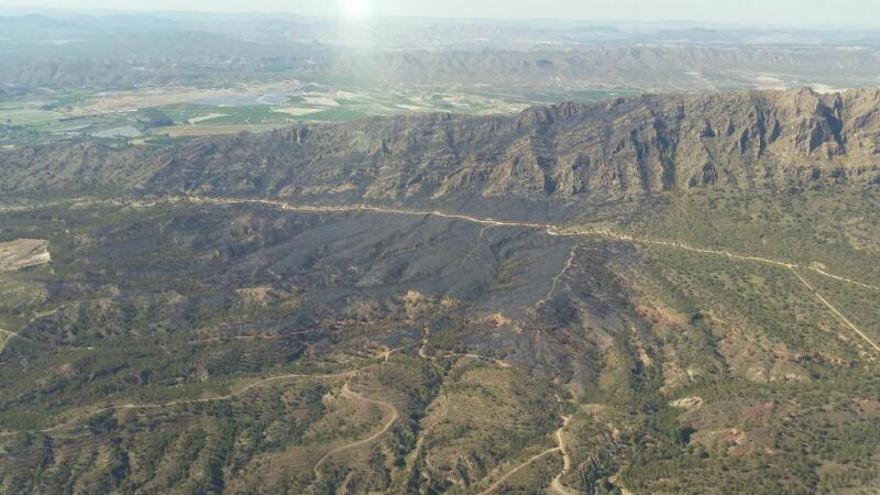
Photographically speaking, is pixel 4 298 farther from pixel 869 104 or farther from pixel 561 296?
pixel 869 104

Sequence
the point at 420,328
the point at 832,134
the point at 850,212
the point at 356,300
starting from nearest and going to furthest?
1. the point at 420,328
2. the point at 356,300
3. the point at 850,212
4. the point at 832,134

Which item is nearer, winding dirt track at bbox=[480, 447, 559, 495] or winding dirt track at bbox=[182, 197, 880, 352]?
winding dirt track at bbox=[480, 447, 559, 495]

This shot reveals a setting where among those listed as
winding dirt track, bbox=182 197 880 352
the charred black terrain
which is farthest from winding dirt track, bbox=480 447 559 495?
→ winding dirt track, bbox=182 197 880 352

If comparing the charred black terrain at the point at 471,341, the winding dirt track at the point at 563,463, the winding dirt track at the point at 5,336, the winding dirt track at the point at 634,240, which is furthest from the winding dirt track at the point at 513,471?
the winding dirt track at the point at 5,336

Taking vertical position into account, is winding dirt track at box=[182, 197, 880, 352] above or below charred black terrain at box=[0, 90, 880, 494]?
above

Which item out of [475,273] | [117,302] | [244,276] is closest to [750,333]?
[475,273]

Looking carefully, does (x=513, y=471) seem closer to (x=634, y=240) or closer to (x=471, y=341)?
(x=471, y=341)

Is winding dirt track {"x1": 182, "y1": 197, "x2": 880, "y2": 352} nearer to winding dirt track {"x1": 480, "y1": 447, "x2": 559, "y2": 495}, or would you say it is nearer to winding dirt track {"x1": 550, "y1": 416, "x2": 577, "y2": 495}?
winding dirt track {"x1": 550, "y1": 416, "x2": 577, "y2": 495}

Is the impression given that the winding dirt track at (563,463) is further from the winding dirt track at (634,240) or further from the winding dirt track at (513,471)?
the winding dirt track at (634,240)
